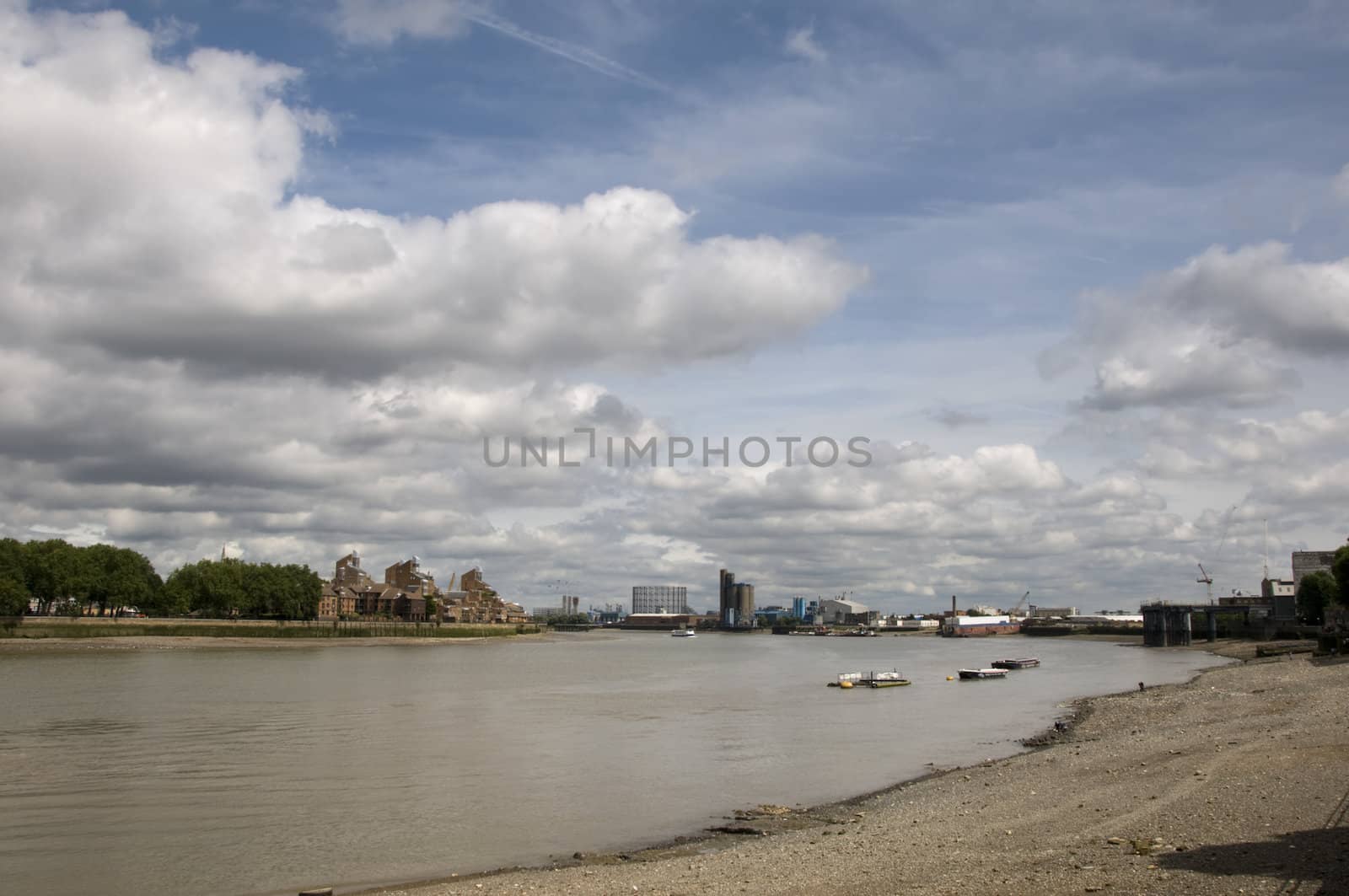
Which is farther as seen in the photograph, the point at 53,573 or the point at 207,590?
the point at 207,590

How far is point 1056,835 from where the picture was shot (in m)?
23.8

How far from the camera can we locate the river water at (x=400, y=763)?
28359mm

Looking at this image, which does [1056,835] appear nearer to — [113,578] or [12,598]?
[12,598]

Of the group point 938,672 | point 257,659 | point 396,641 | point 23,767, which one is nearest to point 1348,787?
point 23,767

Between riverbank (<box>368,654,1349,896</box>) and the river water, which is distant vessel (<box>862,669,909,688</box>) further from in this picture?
riverbank (<box>368,654,1349,896</box>)

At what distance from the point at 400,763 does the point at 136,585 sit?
13558cm

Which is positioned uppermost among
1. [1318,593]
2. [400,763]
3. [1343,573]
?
[1343,573]

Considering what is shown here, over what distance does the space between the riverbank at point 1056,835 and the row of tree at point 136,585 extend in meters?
138

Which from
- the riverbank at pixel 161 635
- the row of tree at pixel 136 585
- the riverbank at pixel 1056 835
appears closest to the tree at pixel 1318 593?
the riverbank at pixel 1056 835

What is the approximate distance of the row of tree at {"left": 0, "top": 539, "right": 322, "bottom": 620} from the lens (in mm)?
147375

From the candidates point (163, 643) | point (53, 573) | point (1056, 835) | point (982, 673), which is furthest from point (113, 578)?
point (1056, 835)

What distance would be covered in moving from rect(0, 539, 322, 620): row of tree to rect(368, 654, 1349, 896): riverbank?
13813 cm

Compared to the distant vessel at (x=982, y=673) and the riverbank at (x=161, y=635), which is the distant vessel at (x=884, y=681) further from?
the riverbank at (x=161, y=635)

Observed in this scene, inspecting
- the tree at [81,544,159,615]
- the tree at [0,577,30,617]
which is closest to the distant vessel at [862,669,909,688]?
the tree at [0,577,30,617]
